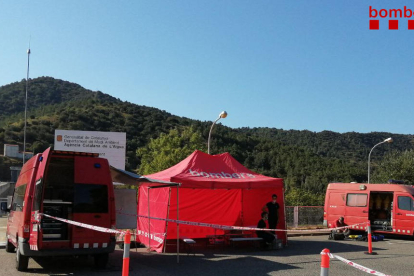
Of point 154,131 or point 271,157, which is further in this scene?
point 154,131

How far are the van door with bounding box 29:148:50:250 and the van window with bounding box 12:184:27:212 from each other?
2.86ft

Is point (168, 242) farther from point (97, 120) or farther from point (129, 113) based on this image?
point (129, 113)

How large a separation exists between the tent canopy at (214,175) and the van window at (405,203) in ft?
22.8

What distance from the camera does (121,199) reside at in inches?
543

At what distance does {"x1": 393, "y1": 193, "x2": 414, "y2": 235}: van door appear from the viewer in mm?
18841

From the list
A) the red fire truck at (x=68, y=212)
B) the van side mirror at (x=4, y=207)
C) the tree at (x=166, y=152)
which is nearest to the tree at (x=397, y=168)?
the tree at (x=166, y=152)

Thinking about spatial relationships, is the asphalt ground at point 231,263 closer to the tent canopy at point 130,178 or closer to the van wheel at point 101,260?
the van wheel at point 101,260

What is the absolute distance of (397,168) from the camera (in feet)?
125

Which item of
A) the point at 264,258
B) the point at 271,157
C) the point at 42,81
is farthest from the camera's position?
the point at 42,81

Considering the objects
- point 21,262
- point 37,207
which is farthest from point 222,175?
point 21,262

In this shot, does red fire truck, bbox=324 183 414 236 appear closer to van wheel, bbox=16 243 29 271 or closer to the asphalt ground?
the asphalt ground

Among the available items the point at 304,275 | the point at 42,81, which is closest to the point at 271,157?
the point at 304,275

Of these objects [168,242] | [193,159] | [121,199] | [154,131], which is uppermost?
[154,131]

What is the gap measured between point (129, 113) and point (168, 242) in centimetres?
7347
